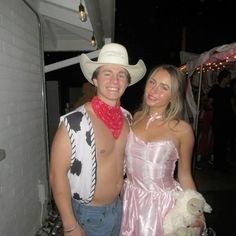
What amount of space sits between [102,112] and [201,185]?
14.6ft

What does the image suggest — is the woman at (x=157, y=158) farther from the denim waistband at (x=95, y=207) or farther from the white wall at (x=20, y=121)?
the white wall at (x=20, y=121)

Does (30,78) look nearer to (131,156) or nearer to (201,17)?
(131,156)

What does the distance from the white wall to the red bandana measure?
107 cm

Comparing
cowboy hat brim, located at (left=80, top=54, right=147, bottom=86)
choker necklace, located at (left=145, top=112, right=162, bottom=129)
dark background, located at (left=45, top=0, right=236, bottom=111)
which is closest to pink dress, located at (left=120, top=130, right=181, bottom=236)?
choker necklace, located at (left=145, top=112, right=162, bottom=129)

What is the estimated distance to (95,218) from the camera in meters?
2.37

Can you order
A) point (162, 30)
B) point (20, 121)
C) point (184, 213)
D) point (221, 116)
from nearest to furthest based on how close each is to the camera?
point (184, 213) → point (20, 121) → point (221, 116) → point (162, 30)

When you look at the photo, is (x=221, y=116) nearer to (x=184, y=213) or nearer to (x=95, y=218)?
(x=184, y=213)

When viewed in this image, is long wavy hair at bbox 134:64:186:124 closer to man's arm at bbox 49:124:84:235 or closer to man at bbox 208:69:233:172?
man's arm at bbox 49:124:84:235

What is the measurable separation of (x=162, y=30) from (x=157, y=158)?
2451 centimetres

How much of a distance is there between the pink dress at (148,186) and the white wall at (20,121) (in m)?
1.22

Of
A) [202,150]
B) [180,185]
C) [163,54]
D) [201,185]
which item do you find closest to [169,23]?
[163,54]

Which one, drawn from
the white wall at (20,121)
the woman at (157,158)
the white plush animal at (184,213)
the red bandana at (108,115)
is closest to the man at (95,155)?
the red bandana at (108,115)

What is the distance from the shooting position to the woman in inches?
98.3

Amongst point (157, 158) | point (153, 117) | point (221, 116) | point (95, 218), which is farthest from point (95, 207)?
point (221, 116)
